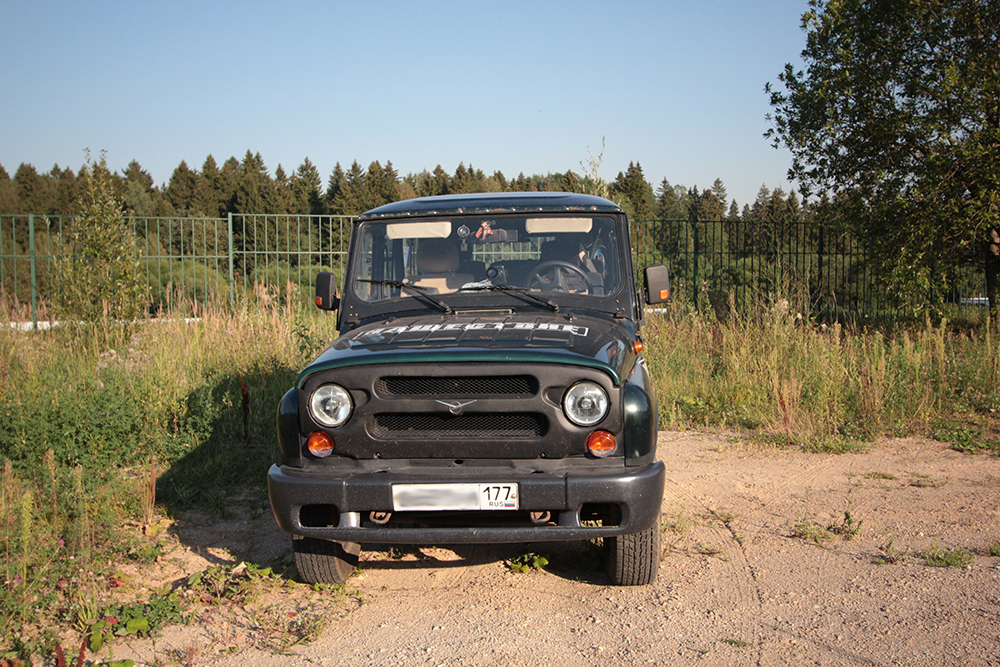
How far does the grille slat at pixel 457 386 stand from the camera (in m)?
3.23

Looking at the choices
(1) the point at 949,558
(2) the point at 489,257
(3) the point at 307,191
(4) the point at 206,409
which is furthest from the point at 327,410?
(3) the point at 307,191

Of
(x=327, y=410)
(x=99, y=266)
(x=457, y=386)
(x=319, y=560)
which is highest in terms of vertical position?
(x=99, y=266)

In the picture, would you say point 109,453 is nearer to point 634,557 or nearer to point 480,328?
point 480,328

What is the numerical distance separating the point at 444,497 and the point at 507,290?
1486 mm

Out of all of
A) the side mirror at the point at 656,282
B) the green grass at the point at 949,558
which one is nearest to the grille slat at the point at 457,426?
the side mirror at the point at 656,282

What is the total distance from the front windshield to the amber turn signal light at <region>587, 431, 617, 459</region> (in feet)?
4.16

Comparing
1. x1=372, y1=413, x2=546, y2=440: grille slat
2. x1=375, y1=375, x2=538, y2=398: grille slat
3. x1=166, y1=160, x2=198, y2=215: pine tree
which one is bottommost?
x1=372, y1=413, x2=546, y2=440: grille slat

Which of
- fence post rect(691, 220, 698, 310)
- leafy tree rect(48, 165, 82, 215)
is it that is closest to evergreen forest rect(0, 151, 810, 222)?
leafy tree rect(48, 165, 82, 215)

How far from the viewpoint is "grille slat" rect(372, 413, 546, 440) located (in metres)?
3.23

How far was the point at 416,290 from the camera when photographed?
4.36 metres

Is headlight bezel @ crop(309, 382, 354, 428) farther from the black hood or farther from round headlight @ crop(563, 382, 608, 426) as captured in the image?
round headlight @ crop(563, 382, 608, 426)

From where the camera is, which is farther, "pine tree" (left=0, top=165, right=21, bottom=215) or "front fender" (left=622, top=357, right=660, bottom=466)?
"pine tree" (left=0, top=165, right=21, bottom=215)

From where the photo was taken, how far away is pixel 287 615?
3383 mm

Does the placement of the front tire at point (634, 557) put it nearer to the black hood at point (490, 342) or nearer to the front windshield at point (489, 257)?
the black hood at point (490, 342)
